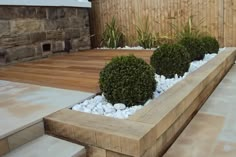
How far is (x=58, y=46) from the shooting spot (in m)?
4.76

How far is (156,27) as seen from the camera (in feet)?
18.0

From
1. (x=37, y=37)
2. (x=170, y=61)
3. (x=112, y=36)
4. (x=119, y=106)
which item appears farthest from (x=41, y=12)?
(x=119, y=106)

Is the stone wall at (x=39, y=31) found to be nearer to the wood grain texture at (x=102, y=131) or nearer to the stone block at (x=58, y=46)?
the stone block at (x=58, y=46)

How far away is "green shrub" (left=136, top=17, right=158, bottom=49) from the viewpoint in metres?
5.33

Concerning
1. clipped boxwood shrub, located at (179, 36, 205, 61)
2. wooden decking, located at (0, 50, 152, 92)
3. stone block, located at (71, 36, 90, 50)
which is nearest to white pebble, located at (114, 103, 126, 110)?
wooden decking, located at (0, 50, 152, 92)

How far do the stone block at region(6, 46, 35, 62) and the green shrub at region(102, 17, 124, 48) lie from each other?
6.60 ft

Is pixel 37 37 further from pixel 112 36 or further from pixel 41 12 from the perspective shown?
pixel 112 36

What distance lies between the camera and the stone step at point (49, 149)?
1394mm

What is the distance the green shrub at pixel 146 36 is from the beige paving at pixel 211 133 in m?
2.87

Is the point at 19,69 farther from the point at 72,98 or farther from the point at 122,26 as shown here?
the point at 122,26

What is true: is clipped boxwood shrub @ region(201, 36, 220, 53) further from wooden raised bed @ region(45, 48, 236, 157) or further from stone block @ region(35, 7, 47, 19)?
stone block @ region(35, 7, 47, 19)

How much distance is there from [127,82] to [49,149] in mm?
707

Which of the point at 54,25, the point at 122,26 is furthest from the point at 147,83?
the point at 122,26

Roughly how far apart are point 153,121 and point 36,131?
28.5 inches
